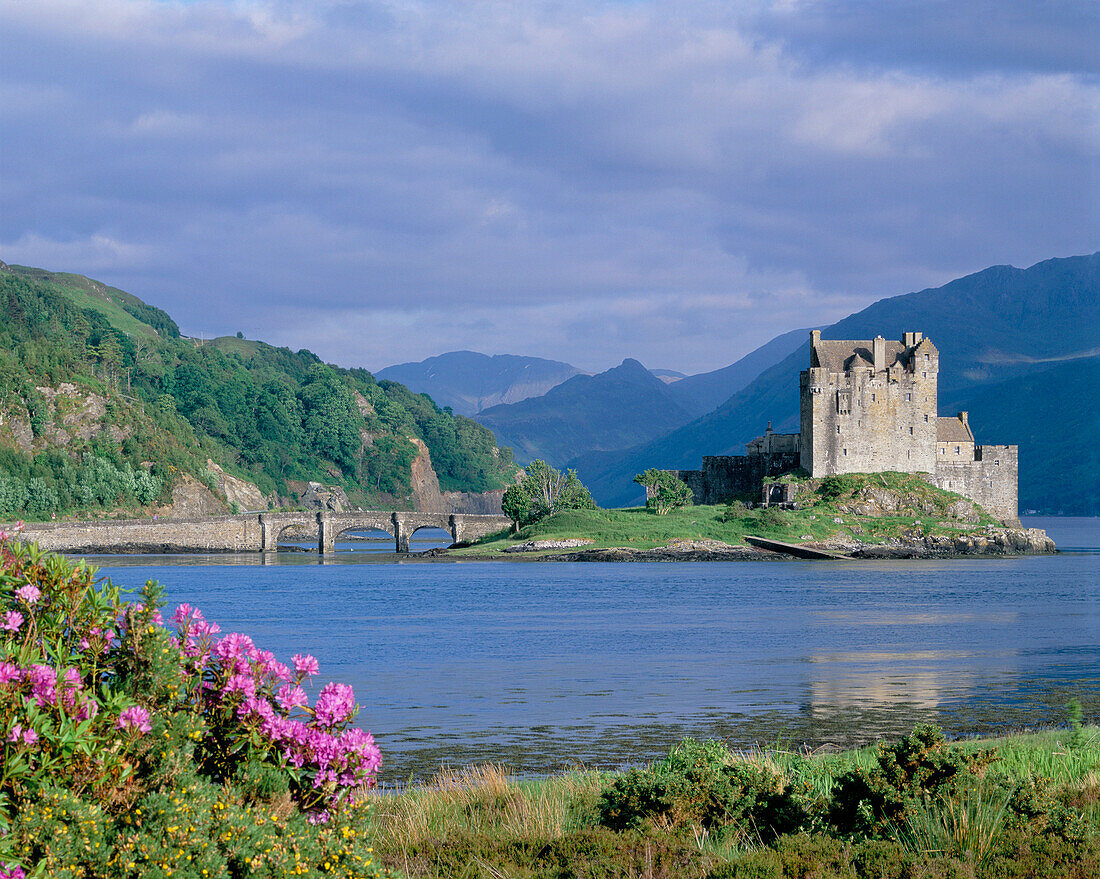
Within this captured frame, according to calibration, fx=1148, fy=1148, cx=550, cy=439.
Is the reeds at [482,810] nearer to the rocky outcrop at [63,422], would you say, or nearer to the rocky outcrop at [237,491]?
the rocky outcrop at [63,422]

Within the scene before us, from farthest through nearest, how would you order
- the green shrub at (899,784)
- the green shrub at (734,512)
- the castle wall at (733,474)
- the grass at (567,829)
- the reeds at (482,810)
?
the castle wall at (733,474), the green shrub at (734,512), the reeds at (482,810), the green shrub at (899,784), the grass at (567,829)

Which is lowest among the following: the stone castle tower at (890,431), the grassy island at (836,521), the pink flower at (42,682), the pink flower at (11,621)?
the grassy island at (836,521)

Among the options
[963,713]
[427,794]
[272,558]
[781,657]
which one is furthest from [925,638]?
[272,558]

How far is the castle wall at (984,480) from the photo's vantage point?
118812 mm

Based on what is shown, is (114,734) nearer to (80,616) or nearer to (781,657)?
(80,616)

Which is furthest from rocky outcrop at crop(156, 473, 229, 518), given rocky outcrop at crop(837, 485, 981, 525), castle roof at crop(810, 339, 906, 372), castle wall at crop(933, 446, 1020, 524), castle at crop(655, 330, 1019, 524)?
castle wall at crop(933, 446, 1020, 524)

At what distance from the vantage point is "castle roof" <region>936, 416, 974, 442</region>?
12168 cm

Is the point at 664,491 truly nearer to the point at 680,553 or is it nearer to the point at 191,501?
the point at 680,553

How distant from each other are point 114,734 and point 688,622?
52.0 meters

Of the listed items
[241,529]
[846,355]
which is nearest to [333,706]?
[846,355]

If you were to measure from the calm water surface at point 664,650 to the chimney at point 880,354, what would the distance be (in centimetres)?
2630

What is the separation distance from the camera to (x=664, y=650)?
152ft

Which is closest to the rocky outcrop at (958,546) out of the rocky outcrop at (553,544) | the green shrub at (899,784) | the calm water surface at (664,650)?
the calm water surface at (664,650)

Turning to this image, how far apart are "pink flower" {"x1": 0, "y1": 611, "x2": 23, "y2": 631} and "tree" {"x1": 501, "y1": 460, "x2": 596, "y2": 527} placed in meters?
117
